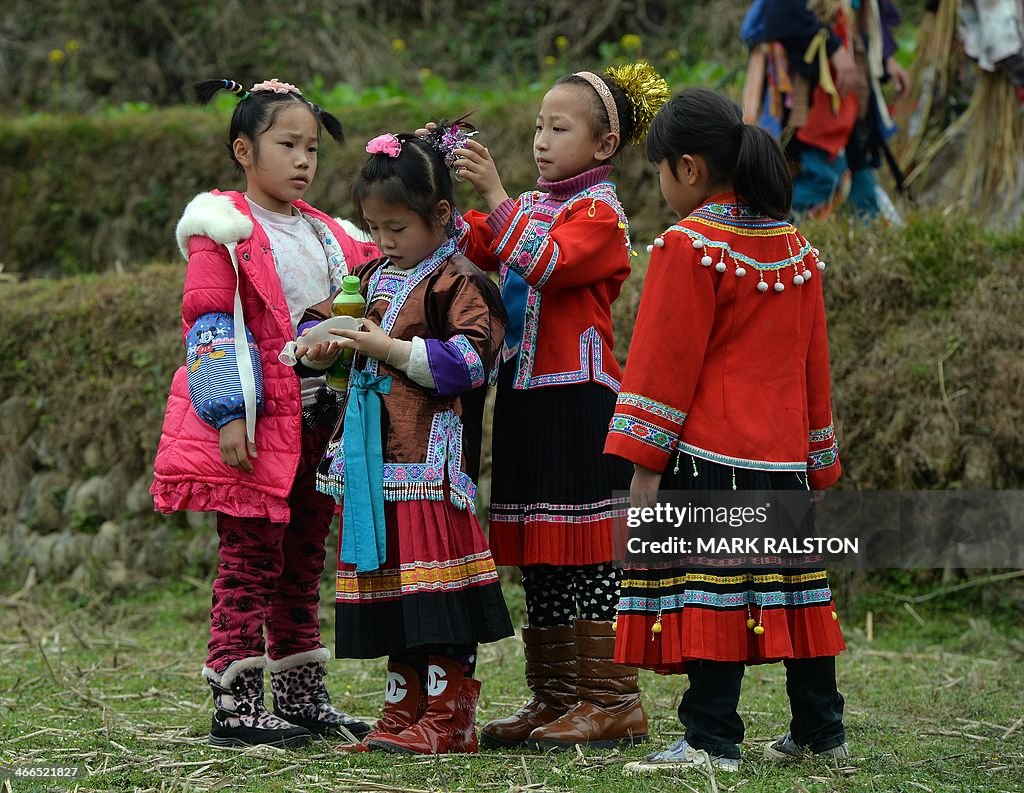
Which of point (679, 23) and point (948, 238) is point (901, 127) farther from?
point (679, 23)

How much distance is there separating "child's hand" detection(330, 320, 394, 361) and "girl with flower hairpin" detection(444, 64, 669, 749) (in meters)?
0.37

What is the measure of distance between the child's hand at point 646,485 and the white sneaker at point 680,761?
0.57 metres

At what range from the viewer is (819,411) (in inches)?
134

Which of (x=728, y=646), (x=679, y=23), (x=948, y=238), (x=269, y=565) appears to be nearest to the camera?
(x=728, y=646)

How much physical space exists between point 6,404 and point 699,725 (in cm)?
513

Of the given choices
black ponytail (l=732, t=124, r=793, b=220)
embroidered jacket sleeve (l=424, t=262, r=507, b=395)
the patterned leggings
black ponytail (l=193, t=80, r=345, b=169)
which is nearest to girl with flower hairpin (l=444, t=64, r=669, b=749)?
the patterned leggings

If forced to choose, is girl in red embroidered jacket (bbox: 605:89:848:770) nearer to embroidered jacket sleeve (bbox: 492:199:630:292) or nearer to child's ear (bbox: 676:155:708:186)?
child's ear (bbox: 676:155:708:186)

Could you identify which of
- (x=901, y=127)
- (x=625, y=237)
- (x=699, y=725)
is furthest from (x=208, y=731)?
(x=901, y=127)

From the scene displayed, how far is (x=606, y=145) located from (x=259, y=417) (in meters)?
1.19

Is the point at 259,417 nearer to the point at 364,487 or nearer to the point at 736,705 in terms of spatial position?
the point at 364,487

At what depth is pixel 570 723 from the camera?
11.7 ft

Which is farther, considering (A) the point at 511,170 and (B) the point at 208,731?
(A) the point at 511,170

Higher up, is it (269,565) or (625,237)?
(625,237)

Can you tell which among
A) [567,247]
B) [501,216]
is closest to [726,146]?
[567,247]
